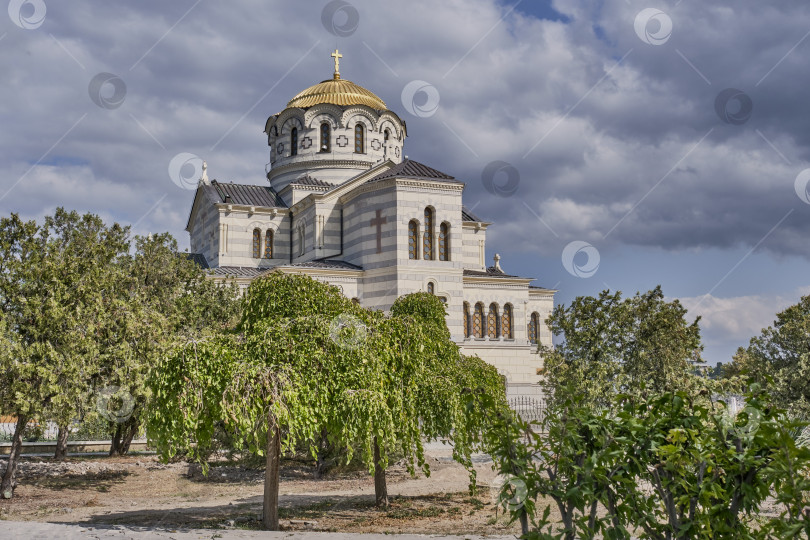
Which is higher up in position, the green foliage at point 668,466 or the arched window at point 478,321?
the arched window at point 478,321

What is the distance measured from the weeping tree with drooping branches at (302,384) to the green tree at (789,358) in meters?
16.8

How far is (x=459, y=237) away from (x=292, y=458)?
54.9 ft

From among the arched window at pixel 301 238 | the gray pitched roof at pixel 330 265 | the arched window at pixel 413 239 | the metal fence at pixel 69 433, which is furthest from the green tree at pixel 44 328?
the arched window at pixel 301 238

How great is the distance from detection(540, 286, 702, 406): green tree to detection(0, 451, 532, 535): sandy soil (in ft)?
14.8

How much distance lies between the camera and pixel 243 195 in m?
43.1

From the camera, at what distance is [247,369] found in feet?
34.4

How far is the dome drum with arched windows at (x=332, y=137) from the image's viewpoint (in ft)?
142

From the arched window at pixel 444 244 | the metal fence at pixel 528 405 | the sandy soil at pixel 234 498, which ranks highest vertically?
the arched window at pixel 444 244

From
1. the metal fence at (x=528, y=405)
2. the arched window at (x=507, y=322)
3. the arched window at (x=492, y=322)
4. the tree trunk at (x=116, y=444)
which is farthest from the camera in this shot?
the arched window at (x=507, y=322)

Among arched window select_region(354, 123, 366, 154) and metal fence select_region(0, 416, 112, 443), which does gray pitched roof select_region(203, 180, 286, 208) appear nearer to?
arched window select_region(354, 123, 366, 154)

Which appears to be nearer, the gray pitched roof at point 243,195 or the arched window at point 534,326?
the gray pitched roof at point 243,195

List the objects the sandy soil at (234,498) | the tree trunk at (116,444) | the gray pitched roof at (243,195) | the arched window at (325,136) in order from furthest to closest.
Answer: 1. the arched window at (325,136)
2. the gray pitched roof at (243,195)
3. the tree trunk at (116,444)
4. the sandy soil at (234,498)

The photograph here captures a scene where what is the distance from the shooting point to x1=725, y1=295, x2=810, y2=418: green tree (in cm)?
2555

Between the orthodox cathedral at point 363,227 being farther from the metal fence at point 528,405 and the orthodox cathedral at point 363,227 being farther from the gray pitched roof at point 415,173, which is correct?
the metal fence at point 528,405
